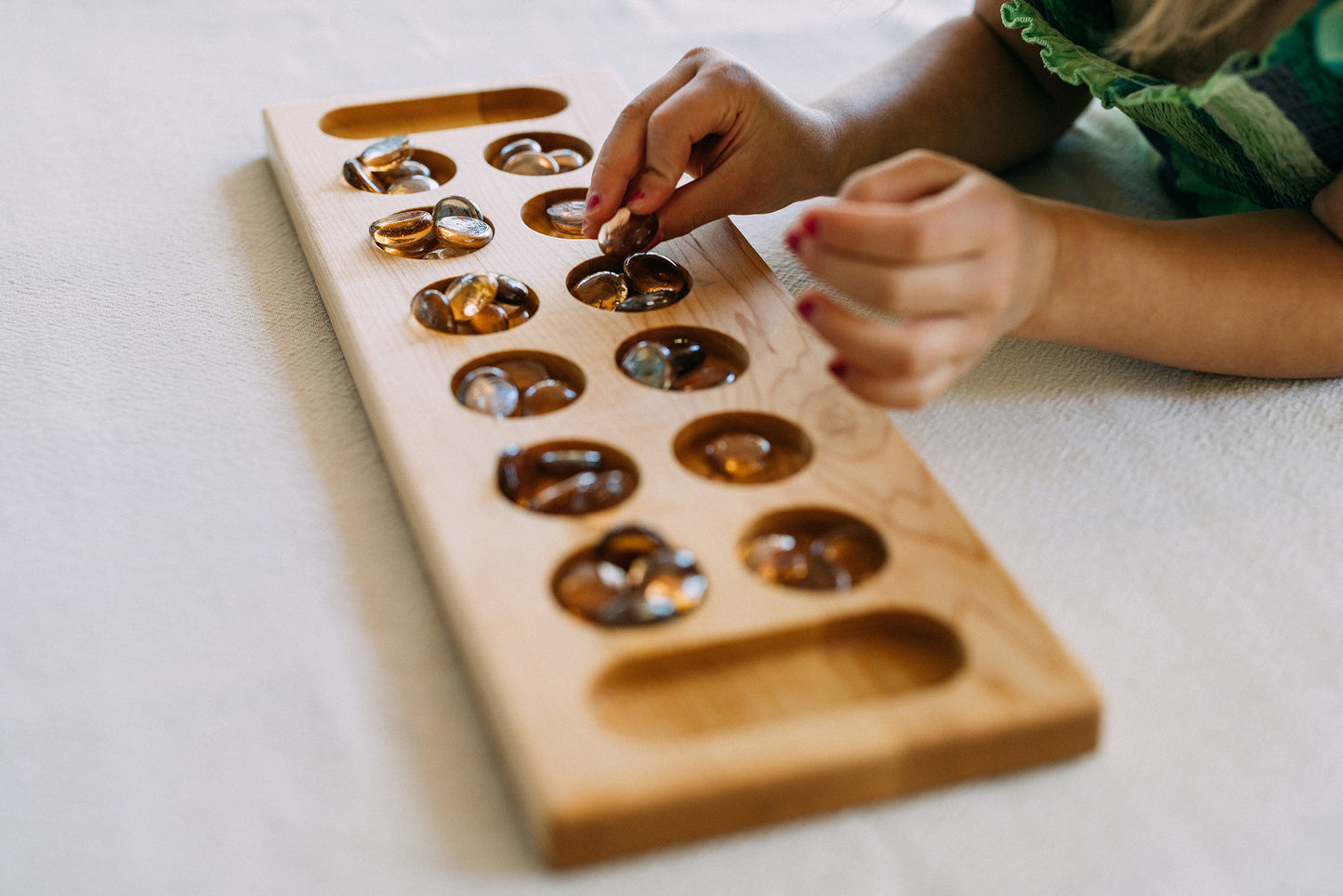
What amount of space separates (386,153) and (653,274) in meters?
0.17

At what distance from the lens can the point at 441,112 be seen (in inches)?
26.1

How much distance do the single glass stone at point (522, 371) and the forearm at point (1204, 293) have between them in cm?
18

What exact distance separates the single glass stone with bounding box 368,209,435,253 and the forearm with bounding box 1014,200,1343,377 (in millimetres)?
258

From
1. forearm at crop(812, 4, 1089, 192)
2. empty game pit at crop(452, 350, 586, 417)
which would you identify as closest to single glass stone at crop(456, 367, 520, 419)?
empty game pit at crop(452, 350, 586, 417)

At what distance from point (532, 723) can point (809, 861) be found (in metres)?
0.08

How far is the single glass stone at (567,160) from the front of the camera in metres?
0.59

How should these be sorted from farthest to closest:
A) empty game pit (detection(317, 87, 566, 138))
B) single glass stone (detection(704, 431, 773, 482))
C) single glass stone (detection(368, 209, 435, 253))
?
empty game pit (detection(317, 87, 566, 138)), single glass stone (detection(368, 209, 435, 253)), single glass stone (detection(704, 431, 773, 482))

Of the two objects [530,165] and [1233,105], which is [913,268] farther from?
[530,165]

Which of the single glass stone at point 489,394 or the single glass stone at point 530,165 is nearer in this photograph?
the single glass stone at point 489,394

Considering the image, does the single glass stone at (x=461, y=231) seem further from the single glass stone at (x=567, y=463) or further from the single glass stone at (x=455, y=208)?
the single glass stone at (x=567, y=463)

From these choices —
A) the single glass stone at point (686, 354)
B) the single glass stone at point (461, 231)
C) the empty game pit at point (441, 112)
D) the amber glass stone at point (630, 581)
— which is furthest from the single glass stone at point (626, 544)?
the empty game pit at point (441, 112)

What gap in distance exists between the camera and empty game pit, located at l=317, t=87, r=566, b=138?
2.13 ft

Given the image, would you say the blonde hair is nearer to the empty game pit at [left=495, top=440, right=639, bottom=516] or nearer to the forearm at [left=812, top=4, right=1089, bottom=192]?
the forearm at [left=812, top=4, right=1089, bottom=192]

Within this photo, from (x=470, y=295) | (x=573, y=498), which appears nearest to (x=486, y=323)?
(x=470, y=295)
